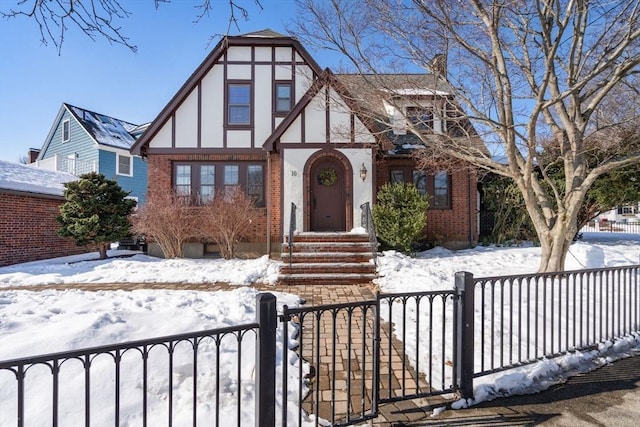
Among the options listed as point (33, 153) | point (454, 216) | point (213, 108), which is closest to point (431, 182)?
point (454, 216)

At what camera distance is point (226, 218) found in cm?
1027

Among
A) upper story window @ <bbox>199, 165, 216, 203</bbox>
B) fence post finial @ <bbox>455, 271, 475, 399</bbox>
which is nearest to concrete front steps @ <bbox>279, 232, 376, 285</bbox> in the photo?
upper story window @ <bbox>199, 165, 216, 203</bbox>

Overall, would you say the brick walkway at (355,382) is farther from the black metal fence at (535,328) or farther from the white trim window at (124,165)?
the white trim window at (124,165)

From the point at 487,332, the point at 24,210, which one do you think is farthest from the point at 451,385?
the point at 24,210

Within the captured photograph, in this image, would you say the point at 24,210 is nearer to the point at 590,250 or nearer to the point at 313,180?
the point at 313,180

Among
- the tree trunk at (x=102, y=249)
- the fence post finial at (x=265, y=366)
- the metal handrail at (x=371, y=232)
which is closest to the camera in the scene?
the fence post finial at (x=265, y=366)

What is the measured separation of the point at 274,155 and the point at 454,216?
292 inches

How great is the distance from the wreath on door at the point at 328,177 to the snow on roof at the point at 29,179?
1021cm

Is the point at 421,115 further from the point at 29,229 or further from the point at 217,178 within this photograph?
the point at 29,229

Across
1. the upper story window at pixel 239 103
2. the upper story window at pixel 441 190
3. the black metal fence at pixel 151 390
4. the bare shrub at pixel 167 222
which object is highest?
the upper story window at pixel 239 103

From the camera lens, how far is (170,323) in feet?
14.0

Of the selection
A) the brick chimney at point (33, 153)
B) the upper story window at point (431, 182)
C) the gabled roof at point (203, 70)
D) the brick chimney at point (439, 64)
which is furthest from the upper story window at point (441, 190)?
the brick chimney at point (33, 153)

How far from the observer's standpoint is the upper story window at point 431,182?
12266 mm

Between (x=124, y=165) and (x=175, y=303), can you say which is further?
(x=124, y=165)
